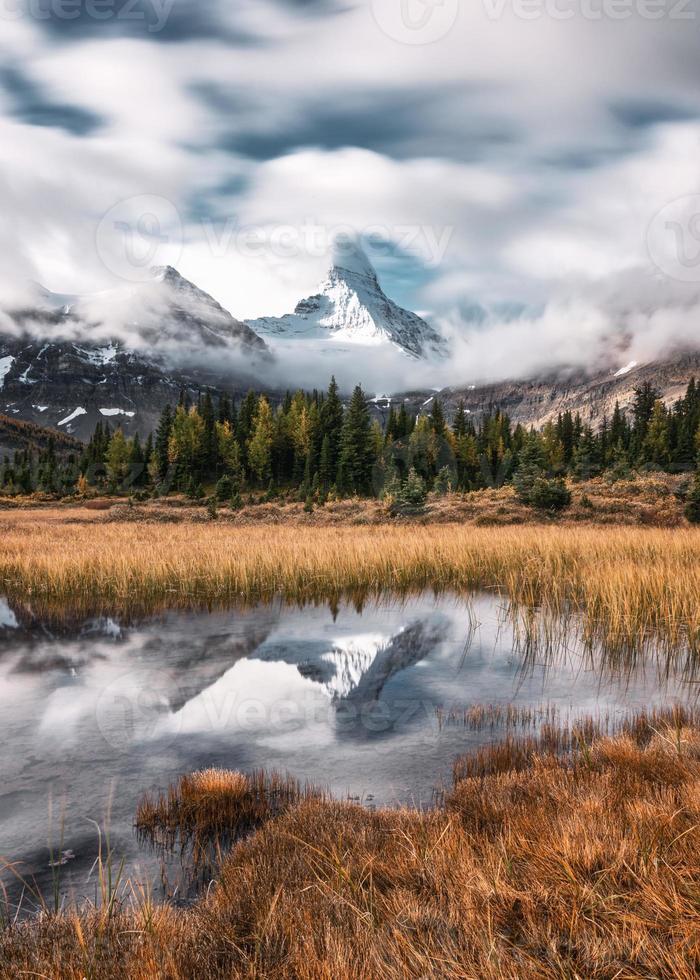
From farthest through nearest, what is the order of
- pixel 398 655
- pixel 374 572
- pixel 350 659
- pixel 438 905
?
pixel 374 572
pixel 398 655
pixel 350 659
pixel 438 905

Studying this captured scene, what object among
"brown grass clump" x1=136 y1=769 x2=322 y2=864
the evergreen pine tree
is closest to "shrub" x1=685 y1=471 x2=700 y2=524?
"brown grass clump" x1=136 y1=769 x2=322 y2=864

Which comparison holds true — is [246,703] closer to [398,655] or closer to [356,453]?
[398,655]

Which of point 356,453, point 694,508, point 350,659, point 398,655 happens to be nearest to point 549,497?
point 694,508

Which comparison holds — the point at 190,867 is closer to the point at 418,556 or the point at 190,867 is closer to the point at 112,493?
the point at 418,556

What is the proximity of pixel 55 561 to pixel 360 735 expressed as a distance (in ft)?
39.8

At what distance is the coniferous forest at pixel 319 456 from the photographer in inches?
2532

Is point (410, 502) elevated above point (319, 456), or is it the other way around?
point (319, 456)

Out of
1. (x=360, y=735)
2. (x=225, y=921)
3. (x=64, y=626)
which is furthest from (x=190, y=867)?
(x=64, y=626)

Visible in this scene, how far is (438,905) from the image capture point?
3012mm

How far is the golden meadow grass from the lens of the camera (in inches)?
450

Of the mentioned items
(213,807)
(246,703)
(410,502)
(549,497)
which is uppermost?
(549,497)

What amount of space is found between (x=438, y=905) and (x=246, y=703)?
4.61m

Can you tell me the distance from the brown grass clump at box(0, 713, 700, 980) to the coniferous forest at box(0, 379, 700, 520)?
1752 inches

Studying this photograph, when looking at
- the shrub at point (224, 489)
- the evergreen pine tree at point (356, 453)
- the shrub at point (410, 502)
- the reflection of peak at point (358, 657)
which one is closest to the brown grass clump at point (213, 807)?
the reflection of peak at point (358, 657)
